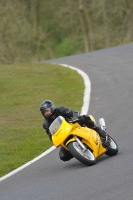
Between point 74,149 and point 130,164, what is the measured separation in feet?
3.74

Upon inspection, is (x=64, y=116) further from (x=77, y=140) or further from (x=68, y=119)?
(x=77, y=140)

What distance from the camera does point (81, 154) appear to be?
10.1 metres

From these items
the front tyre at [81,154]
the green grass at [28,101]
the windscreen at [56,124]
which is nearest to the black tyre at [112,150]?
the front tyre at [81,154]

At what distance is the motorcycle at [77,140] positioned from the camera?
400 inches

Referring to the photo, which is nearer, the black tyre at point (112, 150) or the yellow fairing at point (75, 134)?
the yellow fairing at point (75, 134)

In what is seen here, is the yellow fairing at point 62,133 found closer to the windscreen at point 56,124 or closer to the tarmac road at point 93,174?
the windscreen at point 56,124

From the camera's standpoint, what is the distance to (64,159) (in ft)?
35.7

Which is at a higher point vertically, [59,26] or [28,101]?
[28,101]

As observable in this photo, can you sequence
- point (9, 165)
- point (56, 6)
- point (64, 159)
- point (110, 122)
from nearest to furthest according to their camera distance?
point (64, 159), point (9, 165), point (110, 122), point (56, 6)

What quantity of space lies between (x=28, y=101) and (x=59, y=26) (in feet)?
127

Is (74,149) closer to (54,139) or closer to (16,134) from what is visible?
(54,139)

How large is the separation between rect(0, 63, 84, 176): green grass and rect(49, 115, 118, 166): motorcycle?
60.8 inches

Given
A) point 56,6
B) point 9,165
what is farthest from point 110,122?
point 56,6

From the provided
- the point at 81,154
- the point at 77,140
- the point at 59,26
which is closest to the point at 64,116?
the point at 77,140
